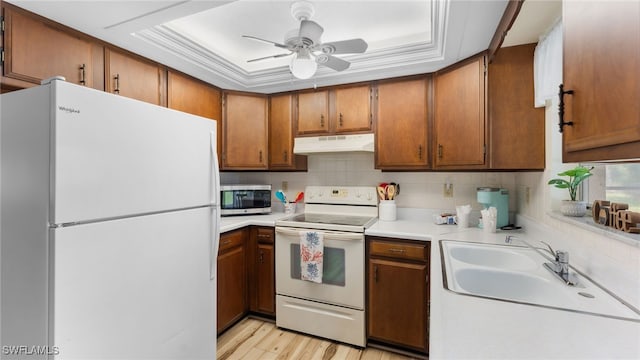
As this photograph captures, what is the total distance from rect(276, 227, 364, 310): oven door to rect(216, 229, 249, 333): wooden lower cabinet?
32 centimetres

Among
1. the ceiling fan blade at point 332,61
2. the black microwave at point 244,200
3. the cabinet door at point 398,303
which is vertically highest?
the ceiling fan blade at point 332,61

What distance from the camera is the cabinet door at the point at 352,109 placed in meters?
2.51

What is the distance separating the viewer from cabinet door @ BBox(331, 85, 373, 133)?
2.51 meters

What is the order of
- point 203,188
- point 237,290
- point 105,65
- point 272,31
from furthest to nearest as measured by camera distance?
point 237,290
point 272,31
point 105,65
point 203,188

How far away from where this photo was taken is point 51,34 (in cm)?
154

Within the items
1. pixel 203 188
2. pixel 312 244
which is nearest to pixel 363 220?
pixel 312 244

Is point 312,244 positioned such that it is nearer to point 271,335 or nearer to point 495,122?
point 271,335

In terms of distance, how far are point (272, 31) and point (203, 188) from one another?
123cm

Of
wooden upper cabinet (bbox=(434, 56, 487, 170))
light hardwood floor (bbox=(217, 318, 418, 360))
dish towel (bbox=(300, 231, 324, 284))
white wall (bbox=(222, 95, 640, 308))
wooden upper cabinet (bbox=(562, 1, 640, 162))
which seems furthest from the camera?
dish towel (bbox=(300, 231, 324, 284))

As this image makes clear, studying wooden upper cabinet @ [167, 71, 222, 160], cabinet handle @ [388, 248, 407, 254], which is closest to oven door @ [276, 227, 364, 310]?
cabinet handle @ [388, 248, 407, 254]

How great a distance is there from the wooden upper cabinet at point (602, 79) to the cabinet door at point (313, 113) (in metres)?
1.89

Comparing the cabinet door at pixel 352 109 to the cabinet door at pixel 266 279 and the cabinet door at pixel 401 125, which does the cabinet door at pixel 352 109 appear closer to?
the cabinet door at pixel 401 125

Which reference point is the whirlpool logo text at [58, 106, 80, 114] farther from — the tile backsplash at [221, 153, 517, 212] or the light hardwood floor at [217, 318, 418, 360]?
the tile backsplash at [221, 153, 517, 212]

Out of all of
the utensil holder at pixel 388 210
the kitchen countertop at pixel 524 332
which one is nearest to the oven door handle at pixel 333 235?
the utensil holder at pixel 388 210
